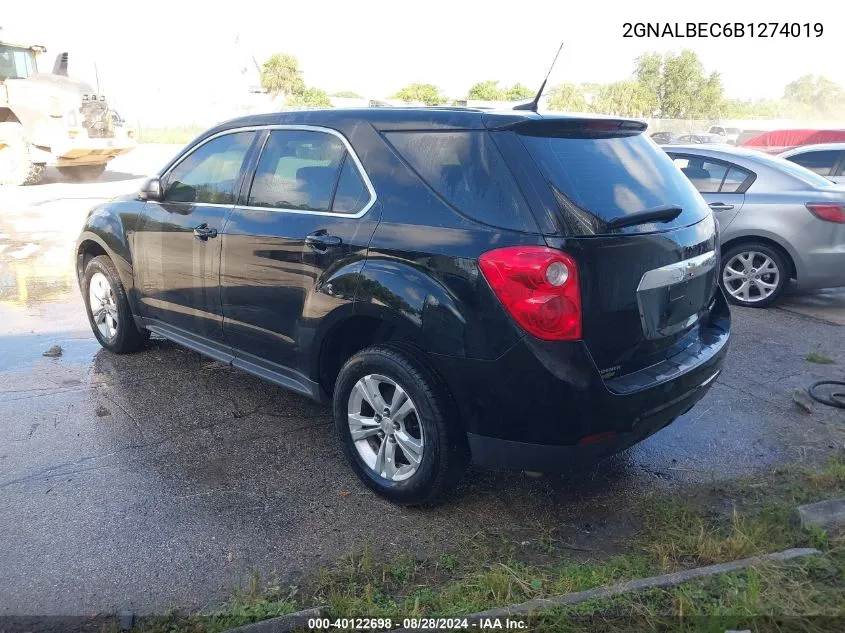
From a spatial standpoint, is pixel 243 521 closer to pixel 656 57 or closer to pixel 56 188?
pixel 56 188

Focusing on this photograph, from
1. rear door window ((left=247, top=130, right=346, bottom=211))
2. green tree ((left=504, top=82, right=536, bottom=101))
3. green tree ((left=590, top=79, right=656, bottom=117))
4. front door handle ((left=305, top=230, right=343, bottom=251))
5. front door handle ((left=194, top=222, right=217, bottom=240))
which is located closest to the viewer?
front door handle ((left=305, top=230, right=343, bottom=251))

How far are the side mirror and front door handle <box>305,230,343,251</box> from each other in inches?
67.0

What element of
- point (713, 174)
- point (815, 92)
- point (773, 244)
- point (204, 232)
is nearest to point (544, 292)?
point (204, 232)

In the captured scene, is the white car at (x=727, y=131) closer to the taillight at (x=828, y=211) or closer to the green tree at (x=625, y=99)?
the green tree at (x=625, y=99)

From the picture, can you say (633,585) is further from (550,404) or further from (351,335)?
(351,335)

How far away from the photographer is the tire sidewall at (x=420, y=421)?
3152 mm

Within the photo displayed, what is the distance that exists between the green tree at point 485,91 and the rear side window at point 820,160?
27259 mm

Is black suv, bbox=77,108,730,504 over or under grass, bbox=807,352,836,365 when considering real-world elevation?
over

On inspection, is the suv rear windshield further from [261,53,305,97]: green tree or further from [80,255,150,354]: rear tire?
[261,53,305,97]: green tree

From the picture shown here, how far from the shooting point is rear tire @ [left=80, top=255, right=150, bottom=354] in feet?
17.4

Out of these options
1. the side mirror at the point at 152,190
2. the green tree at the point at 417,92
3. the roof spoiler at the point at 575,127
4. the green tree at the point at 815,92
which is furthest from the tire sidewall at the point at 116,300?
the green tree at the point at 815,92

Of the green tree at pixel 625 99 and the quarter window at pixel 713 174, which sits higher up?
the green tree at pixel 625 99

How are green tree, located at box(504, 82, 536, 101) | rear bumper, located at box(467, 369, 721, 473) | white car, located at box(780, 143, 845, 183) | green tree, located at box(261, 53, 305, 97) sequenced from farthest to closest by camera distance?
green tree, located at box(261, 53, 305, 97), green tree, located at box(504, 82, 536, 101), white car, located at box(780, 143, 845, 183), rear bumper, located at box(467, 369, 721, 473)

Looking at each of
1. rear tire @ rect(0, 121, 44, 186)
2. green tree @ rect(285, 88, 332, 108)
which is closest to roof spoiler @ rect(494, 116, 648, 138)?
rear tire @ rect(0, 121, 44, 186)
